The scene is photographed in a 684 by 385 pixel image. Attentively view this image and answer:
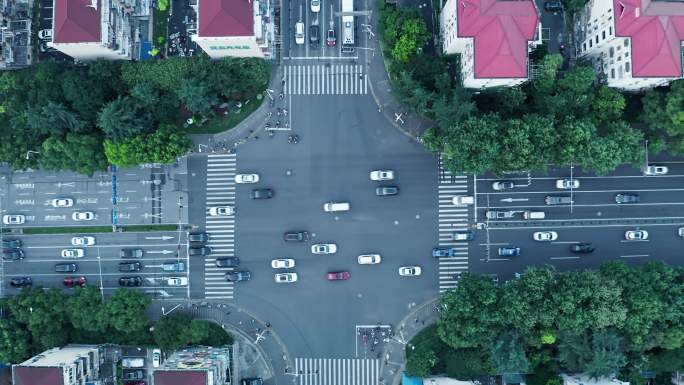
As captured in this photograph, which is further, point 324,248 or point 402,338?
point 402,338

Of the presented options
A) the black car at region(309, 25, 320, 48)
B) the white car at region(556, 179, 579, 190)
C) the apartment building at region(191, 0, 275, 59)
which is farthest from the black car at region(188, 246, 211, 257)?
the white car at region(556, 179, 579, 190)

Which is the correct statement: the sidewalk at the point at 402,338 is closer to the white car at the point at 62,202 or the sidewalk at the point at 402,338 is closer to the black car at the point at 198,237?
the black car at the point at 198,237

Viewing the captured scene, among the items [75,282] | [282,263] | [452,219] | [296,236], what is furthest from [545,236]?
[75,282]

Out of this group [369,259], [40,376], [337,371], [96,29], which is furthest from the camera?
[337,371]

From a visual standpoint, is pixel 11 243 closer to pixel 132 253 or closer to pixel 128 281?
pixel 132 253

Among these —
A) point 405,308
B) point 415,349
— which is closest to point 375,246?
point 405,308

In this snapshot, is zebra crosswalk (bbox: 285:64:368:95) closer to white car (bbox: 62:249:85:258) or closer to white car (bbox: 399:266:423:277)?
white car (bbox: 399:266:423:277)

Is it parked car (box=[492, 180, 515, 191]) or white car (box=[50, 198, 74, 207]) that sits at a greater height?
parked car (box=[492, 180, 515, 191])
